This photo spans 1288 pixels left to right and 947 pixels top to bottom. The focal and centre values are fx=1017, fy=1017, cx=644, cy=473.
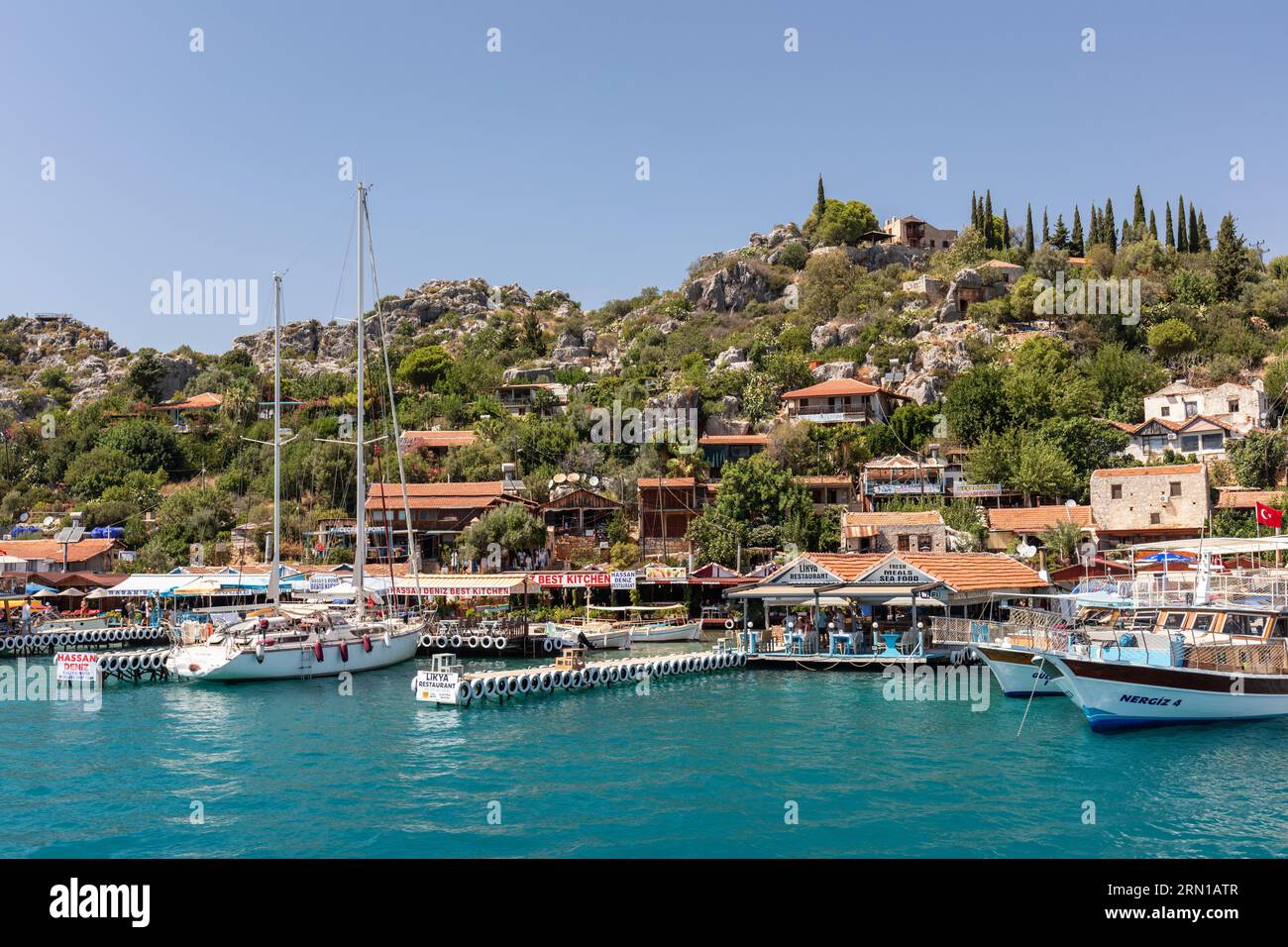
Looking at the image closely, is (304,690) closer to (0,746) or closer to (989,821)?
(0,746)

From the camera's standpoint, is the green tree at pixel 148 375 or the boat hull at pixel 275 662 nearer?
the boat hull at pixel 275 662

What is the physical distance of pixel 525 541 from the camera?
201 feet

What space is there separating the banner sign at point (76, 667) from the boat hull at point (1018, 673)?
31.1 m

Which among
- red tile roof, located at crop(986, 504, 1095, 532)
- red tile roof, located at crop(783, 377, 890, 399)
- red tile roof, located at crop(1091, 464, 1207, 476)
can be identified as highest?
red tile roof, located at crop(783, 377, 890, 399)

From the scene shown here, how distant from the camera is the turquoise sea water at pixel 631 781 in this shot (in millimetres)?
17938

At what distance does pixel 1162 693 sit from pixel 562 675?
18.7m

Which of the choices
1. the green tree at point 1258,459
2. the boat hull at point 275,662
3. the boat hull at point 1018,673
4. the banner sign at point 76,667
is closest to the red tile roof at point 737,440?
the green tree at point 1258,459

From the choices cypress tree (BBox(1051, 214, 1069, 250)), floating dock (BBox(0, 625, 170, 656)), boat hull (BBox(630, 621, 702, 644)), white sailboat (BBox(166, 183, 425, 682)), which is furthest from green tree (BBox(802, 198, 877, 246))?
floating dock (BBox(0, 625, 170, 656))

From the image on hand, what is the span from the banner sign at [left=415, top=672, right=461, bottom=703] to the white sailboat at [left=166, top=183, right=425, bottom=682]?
8713 millimetres

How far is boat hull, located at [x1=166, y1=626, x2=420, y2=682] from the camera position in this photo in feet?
123

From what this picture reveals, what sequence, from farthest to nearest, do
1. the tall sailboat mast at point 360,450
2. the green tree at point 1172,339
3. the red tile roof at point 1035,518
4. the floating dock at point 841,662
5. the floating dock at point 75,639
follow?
the green tree at point 1172,339 < the red tile roof at point 1035,518 < the floating dock at point 75,639 < the tall sailboat mast at point 360,450 < the floating dock at point 841,662

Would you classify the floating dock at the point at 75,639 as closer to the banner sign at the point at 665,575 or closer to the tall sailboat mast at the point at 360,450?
the tall sailboat mast at the point at 360,450

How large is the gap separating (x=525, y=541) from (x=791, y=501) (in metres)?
16.2

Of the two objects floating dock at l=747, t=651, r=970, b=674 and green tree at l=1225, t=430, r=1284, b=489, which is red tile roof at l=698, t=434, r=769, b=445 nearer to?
green tree at l=1225, t=430, r=1284, b=489
